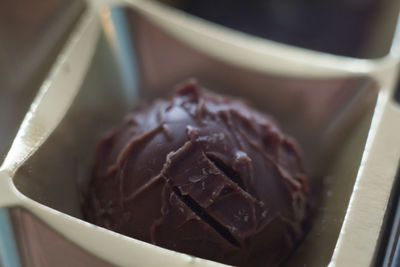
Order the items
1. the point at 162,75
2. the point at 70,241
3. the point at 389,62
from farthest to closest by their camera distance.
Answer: the point at 162,75 < the point at 389,62 < the point at 70,241

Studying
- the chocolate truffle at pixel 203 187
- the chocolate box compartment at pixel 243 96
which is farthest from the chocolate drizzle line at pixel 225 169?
the chocolate box compartment at pixel 243 96

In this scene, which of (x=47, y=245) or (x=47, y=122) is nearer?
(x=47, y=245)

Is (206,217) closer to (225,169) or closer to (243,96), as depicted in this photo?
(225,169)

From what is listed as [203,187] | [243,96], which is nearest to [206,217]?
[203,187]

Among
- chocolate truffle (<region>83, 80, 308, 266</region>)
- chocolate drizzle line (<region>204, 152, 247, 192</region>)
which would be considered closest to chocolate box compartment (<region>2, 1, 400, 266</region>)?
chocolate truffle (<region>83, 80, 308, 266</region>)

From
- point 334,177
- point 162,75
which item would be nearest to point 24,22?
point 162,75

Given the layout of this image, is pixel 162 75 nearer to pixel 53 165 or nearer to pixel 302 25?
pixel 53 165

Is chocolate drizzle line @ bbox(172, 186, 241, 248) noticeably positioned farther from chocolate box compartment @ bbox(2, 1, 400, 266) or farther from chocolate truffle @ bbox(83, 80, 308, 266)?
chocolate box compartment @ bbox(2, 1, 400, 266)
